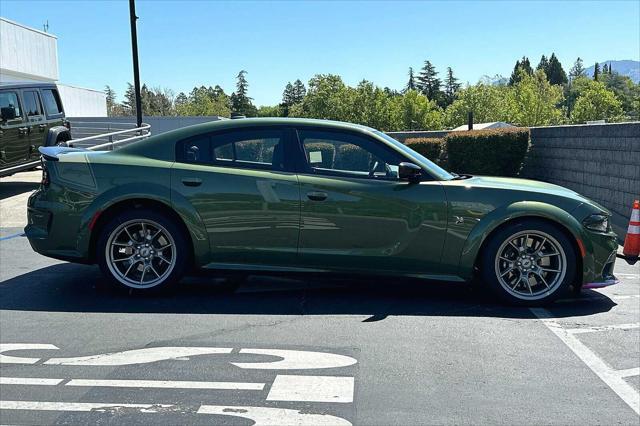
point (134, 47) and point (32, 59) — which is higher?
point (32, 59)

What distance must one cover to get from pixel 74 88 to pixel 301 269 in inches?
1434

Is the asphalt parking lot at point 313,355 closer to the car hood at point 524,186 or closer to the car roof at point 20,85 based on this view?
the car hood at point 524,186

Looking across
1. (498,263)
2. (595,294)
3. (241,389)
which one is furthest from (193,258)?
(595,294)

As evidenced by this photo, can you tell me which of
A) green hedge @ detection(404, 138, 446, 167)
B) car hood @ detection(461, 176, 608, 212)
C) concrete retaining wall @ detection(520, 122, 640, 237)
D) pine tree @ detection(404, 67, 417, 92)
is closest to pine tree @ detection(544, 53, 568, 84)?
pine tree @ detection(404, 67, 417, 92)

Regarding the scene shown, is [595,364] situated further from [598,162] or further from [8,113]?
[8,113]

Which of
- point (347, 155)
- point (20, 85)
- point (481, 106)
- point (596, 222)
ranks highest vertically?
point (481, 106)

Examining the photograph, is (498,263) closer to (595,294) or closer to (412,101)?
(595,294)

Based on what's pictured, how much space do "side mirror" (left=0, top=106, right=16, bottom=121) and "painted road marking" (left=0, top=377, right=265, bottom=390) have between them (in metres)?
10.0

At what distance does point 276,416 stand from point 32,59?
3254cm

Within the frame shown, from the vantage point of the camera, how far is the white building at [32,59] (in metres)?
28.0

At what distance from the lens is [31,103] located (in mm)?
13352

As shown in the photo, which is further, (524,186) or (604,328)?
(524,186)

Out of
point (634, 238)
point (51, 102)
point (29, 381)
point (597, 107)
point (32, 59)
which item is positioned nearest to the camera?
point (29, 381)

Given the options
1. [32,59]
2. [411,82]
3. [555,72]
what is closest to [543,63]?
[555,72]
